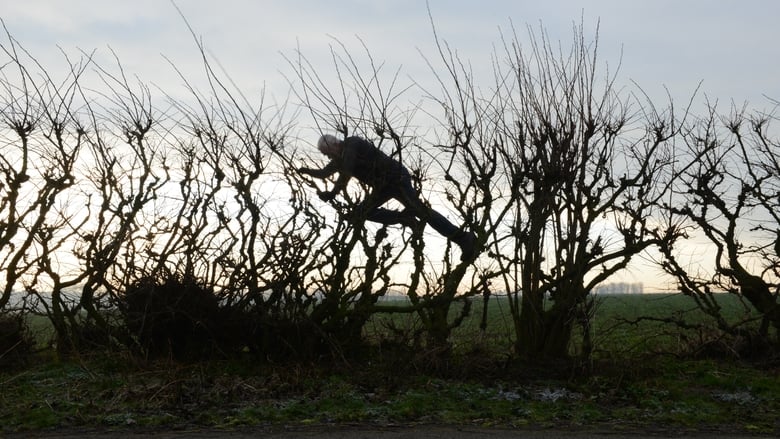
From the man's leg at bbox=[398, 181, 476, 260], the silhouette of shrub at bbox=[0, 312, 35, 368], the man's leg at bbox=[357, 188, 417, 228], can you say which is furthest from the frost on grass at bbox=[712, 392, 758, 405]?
the silhouette of shrub at bbox=[0, 312, 35, 368]

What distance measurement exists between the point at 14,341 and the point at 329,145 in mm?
4942

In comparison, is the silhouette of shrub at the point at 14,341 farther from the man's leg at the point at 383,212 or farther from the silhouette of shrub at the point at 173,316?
the man's leg at the point at 383,212

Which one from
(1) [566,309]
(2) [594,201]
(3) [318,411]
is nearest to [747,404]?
(1) [566,309]

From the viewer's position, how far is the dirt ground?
23.8 ft

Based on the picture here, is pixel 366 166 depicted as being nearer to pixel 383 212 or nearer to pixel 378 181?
pixel 378 181

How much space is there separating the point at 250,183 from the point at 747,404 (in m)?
6.23

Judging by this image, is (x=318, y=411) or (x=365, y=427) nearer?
(x=365, y=427)

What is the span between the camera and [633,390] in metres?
9.41

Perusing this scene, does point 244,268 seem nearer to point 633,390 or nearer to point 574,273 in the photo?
point 574,273

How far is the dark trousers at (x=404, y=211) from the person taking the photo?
10273 millimetres

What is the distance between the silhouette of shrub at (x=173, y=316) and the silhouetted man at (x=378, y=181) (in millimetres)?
1962

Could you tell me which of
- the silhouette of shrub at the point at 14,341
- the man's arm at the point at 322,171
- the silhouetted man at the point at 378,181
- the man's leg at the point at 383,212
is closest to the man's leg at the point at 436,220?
the silhouetted man at the point at 378,181

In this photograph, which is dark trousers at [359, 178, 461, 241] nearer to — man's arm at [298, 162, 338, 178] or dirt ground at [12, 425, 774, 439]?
man's arm at [298, 162, 338, 178]

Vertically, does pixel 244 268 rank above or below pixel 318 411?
above
